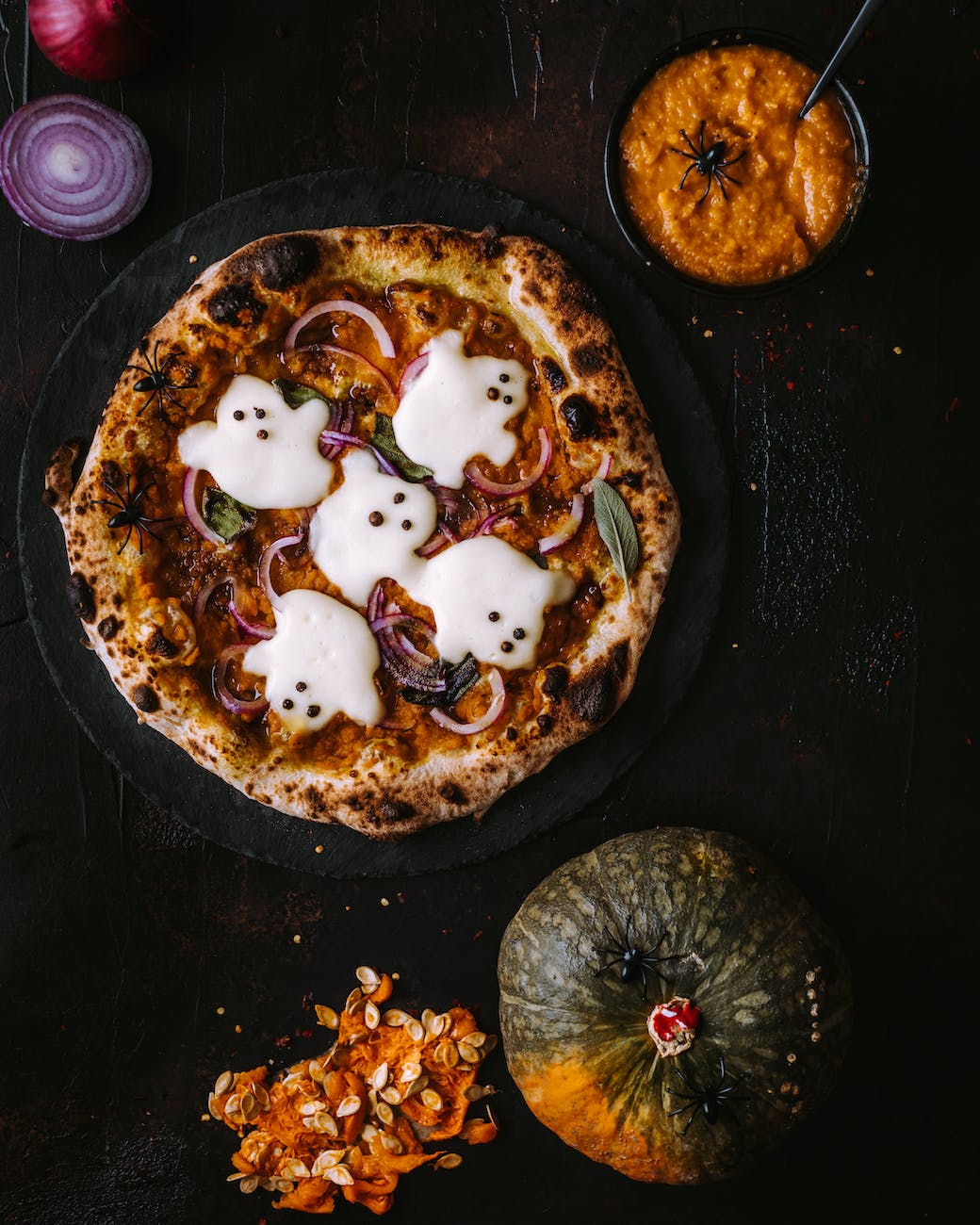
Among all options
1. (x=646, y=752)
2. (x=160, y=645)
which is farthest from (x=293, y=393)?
(x=646, y=752)

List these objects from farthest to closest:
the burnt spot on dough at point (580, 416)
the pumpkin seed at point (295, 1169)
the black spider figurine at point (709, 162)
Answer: the pumpkin seed at point (295, 1169) → the burnt spot on dough at point (580, 416) → the black spider figurine at point (709, 162)

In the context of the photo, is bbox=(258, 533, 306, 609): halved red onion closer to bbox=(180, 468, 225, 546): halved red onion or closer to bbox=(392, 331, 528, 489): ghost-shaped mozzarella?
bbox=(180, 468, 225, 546): halved red onion

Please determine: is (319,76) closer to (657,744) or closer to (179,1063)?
(657,744)

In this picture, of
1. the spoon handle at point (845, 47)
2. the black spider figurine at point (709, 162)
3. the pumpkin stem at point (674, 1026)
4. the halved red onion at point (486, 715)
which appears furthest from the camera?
the halved red onion at point (486, 715)

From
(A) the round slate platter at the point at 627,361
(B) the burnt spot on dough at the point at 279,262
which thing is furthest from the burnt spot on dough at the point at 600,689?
(B) the burnt spot on dough at the point at 279,262

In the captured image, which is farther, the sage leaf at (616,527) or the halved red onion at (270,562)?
the halved red onion at (270,562)

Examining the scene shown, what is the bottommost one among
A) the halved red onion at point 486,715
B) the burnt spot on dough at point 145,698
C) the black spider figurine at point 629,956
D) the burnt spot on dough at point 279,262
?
the black spider figurine at point 629,956

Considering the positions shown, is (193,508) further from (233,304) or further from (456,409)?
(456,409)

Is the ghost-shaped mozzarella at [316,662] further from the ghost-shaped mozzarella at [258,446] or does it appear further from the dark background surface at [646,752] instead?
the dark background surface at [646,752]
